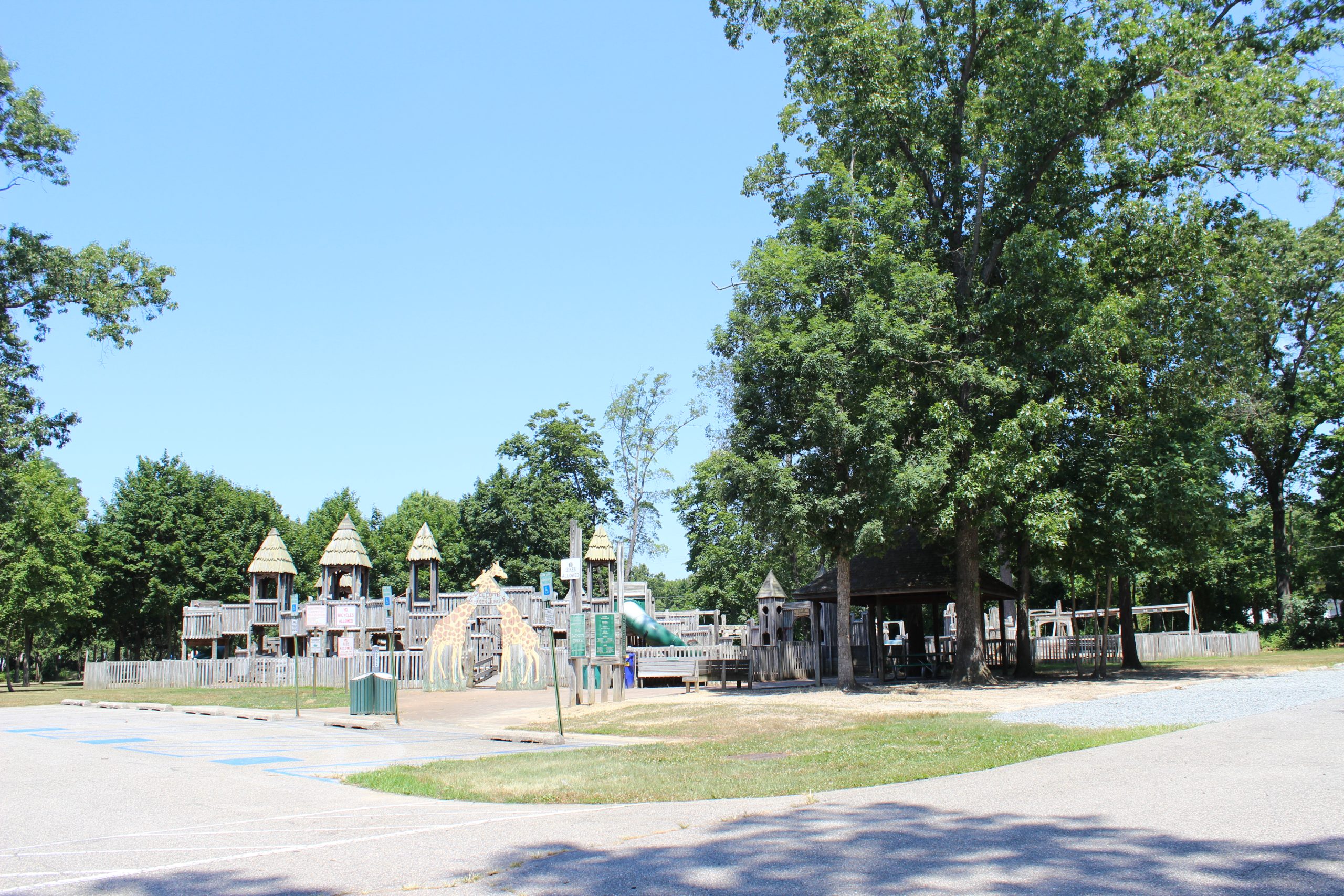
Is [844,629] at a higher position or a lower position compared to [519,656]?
higher

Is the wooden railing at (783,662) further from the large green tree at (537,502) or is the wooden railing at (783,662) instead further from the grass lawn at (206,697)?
the large green tree at (537,502)

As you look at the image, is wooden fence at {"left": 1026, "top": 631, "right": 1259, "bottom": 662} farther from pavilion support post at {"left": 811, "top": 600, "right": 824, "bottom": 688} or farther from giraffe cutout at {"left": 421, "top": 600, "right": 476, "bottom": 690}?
giraffe cutout at {"left": 421, "top": 600, "right": 476, "bottom": 690}

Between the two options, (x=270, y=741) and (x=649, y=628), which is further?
(x=649, y=628)

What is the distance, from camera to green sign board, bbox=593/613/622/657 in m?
23.9

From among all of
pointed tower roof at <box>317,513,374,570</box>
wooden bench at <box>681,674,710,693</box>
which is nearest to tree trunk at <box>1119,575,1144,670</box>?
wooden bench at <box>681,674,710,693</box>

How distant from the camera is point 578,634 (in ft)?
71.0

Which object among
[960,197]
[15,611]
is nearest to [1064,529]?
[960,197]

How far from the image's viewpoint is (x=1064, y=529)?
82.9 ft

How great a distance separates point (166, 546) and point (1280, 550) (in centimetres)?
6254

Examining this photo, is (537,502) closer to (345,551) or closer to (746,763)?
(345,551)

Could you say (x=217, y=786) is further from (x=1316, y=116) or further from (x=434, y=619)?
(x=1316, y=116)

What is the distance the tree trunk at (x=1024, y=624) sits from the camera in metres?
30.5

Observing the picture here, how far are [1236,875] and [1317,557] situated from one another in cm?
5548

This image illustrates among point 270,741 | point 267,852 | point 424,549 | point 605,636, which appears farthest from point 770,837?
point 424,549
